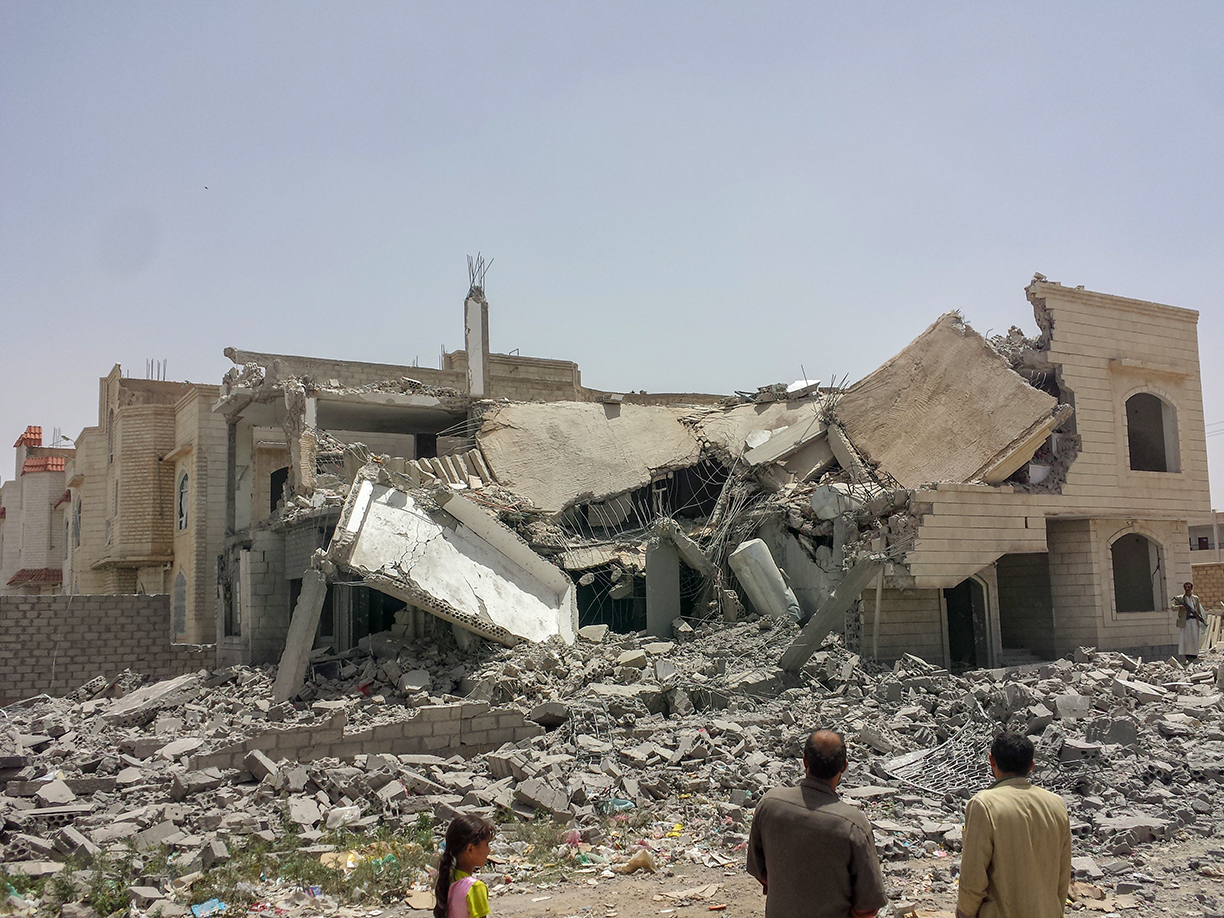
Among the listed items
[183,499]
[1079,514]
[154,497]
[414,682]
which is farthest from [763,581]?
[154,497]

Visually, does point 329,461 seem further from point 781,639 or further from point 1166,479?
point 1166,479

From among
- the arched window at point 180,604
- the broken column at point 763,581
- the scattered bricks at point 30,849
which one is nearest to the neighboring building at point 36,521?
the arched window at point 180,604

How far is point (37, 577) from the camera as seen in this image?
34.1 metres

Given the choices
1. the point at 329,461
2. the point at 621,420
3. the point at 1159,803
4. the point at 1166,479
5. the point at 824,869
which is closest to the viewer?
the point at 824,869

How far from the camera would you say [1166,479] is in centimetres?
1644

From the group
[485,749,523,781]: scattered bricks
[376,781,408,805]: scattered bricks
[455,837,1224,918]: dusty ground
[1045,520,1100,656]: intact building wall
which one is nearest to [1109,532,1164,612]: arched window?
[1045,520,1100,656]: intact building wall

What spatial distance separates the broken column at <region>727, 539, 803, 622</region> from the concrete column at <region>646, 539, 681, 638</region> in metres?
1.04

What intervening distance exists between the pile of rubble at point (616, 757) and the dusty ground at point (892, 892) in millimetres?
224

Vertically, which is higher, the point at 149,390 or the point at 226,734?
the point at 149,390

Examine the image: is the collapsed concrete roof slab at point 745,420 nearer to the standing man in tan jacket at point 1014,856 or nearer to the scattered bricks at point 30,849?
the scattered bricks at point 30,849

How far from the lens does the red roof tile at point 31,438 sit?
3725cm

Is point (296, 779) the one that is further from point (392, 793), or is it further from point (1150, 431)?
point (1150, 431)

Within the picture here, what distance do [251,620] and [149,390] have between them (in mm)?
15488

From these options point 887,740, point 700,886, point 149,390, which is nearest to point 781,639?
point 887,740
